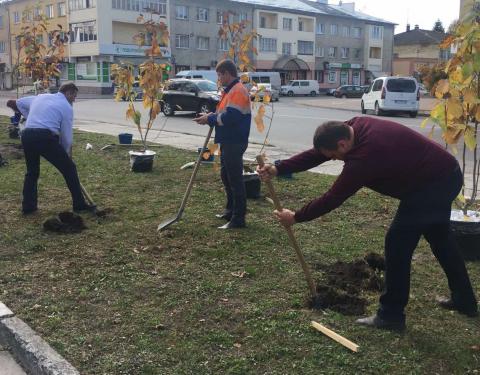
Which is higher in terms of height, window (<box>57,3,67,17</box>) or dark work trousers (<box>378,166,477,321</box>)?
window (<box>57,3,67,17</box>)

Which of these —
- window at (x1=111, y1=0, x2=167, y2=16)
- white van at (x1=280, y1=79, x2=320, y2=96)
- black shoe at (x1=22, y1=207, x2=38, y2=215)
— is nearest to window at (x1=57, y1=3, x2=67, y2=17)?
window at (x1=111, y1=0, x2=167, y2=16)

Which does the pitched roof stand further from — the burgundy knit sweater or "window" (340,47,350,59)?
the burgundy knit sweater

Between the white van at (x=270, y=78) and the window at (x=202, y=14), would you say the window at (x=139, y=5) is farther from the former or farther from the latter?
the white van at (x=270, y=78)

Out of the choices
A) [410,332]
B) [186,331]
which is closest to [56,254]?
[186,331]

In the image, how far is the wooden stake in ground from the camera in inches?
130

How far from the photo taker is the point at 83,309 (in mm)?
3975

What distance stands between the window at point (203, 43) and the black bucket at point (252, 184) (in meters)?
51.6

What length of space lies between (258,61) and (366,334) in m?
58.6

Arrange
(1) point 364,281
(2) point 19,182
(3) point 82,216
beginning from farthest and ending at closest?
(2) point 19,182
(3) point 82,216
(1) point 364,281

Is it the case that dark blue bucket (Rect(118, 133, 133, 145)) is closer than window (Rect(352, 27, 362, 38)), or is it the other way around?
dark blue bucket (Rect(118, 133, 133, 145))

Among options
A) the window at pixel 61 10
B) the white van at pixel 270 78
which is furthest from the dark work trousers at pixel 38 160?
the window at pixel 61 10

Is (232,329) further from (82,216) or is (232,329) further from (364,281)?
(82,216)

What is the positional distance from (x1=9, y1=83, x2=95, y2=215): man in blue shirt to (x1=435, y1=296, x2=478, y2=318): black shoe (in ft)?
13.6

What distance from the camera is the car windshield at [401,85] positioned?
74.9 ft
